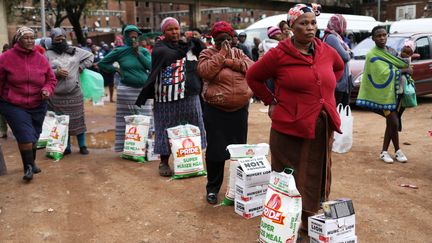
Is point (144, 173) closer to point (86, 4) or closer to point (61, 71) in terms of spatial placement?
point (61, 71)

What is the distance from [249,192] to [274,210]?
2.87ft

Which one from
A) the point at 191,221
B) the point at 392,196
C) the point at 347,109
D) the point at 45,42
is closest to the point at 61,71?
the point at 45,42

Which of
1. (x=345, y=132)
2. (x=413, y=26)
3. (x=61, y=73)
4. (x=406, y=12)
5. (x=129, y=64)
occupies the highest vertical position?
(x=406, y=12)

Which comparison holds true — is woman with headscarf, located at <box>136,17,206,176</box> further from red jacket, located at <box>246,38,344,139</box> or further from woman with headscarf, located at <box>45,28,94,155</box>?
red jacket, located at <box>246,38,344,139</box>

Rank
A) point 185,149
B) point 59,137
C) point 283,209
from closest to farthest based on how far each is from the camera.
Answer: point 283,209 < point 185,149 < point 59,137

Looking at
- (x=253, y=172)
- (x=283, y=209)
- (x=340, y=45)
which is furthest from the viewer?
(x=340, y=45)

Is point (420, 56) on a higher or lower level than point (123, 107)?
higher

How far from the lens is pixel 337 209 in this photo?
3254 millimetres

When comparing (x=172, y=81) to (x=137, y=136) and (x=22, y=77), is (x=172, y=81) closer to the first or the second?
(x=137, y=136)

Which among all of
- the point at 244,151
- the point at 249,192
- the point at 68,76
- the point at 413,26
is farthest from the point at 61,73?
the point at 413,26

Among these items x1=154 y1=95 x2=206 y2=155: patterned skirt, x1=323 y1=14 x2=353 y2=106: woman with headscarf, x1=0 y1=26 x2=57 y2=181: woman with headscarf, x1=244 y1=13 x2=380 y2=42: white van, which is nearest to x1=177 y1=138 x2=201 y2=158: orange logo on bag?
x1=154 y1=95 x2=206 y2=155: patterned skirt

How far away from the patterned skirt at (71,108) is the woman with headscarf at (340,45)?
3718 mm

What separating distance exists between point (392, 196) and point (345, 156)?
69.6 inches

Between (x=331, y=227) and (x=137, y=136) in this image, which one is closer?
(x=331, y=227)
